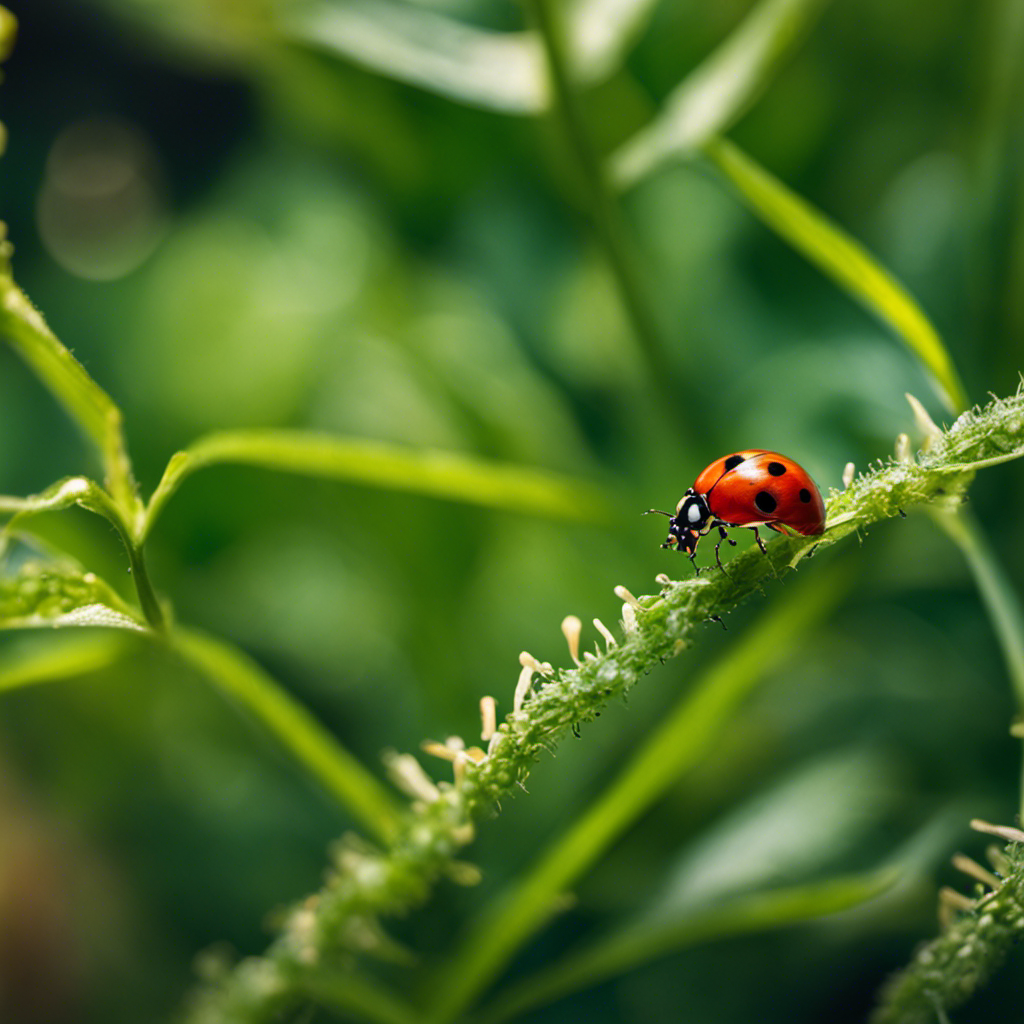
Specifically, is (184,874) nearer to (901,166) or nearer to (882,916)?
(882,916)

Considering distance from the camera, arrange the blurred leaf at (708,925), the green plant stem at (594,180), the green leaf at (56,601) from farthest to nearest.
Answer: the green plant stem at (594,180) → the blurred leaf at (708,925) → the green leaf at (56,601)

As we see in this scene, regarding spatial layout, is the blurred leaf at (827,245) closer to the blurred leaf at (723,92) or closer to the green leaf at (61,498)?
the blurred leaf at (723,92)

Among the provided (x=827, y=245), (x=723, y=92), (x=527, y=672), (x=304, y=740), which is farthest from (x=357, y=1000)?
(x=723, y=92)

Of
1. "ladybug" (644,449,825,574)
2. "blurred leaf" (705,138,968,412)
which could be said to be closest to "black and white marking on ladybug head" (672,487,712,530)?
"ladybug" (644,449,825,574)

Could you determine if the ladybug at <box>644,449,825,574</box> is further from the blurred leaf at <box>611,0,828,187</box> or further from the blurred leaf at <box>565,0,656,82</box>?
the blurred leaf at <box>565,0,656,82</box>

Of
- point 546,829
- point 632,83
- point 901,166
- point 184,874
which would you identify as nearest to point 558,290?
point 632,83

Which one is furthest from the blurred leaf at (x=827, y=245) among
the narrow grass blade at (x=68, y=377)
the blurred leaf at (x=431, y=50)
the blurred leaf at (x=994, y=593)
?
the narrow grass blade at (x=68, y=377)
